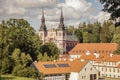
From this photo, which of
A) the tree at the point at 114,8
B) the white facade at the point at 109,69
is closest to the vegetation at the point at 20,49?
the white facade at the point at 109,69

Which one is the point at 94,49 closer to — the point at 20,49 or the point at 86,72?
the point at 20,49

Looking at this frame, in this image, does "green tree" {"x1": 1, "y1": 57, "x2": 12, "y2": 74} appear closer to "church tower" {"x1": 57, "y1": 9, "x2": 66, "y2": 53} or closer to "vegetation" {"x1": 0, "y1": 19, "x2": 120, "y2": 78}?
"vegetation" {"x1": 0, "y1": 19, "x2": 120, "y2": 78}

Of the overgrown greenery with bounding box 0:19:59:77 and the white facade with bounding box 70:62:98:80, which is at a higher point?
the overgrown greenery with bounding box 0:19:59:77

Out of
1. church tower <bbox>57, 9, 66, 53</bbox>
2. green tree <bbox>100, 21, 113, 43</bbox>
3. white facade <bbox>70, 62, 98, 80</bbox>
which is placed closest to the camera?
white facade <bbox>70, 62, 98, 80</bbox>

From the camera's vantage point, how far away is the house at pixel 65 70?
5302 centimetres

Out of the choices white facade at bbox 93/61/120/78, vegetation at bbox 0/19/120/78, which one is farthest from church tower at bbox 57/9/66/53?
white facade at bbox 93/61/120/78

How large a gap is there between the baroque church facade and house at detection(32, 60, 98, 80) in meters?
48.6

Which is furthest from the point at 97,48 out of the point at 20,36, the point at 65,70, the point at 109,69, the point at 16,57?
the point at 16,57

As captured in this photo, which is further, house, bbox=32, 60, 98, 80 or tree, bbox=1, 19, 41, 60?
tree, bbox=1, 19, 41, 60

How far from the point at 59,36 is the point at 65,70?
53.9 metres

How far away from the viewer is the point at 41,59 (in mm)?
62594

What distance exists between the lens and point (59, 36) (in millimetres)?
108875

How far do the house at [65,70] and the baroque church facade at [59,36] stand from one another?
48.6 metres

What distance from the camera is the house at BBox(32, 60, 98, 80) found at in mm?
53022
